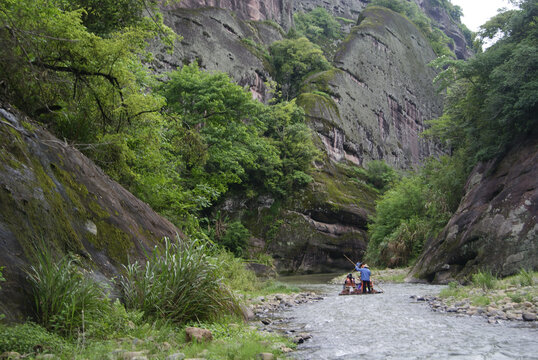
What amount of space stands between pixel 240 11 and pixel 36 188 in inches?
1867

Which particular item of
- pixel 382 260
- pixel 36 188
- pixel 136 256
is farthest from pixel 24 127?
pixel 382 260

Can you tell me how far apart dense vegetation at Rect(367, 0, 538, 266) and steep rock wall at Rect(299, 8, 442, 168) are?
17.6m

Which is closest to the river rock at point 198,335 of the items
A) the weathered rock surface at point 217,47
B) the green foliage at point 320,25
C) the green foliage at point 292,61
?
the weathered rock surface at point 217,47

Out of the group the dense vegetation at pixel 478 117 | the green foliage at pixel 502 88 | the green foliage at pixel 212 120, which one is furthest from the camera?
the green foliage at pixel 212 120

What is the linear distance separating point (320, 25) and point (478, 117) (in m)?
56.6

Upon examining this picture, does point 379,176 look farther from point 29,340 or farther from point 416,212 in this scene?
point 29,340

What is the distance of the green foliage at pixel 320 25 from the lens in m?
65.9

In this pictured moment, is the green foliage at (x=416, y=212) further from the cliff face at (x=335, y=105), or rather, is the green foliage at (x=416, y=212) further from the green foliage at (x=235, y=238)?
the green foliage at (x=235, y=238)

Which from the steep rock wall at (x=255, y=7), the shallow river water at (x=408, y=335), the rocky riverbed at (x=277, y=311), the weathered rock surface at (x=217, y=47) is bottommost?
the rocky riverbed at (x=277, y=311)

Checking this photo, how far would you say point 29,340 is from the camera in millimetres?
3896

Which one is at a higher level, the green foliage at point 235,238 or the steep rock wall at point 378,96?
the steep rock wall at point 378,96

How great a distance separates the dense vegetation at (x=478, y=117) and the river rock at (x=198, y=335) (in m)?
15.1

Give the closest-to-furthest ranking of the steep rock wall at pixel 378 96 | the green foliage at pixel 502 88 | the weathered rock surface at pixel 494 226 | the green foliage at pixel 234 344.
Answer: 1. the green foliage at pixel 234 344
2. the weathered rock surface at pixel 494 226
3. the green foliage at pixel 502 88
4. the steep rock wall at pixel 378 96

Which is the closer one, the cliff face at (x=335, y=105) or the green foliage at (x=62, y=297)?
the green foliage at (x=62, y=297)
